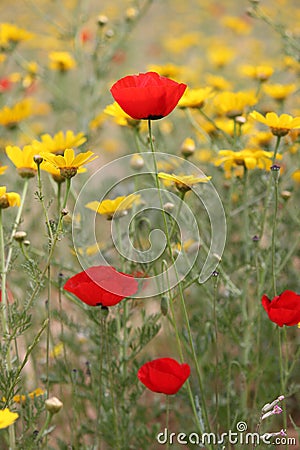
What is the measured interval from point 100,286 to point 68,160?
18 centimetres

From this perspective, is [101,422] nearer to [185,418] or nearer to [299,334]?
[185,418]

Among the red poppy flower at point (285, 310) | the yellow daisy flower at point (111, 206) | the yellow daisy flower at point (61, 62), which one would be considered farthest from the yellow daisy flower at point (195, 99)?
the yellow daisy flower at point (61, 62)

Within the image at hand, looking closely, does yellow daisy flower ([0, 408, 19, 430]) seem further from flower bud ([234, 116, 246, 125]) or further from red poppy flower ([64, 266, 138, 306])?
flower bud ([234, 116, 246, 125])

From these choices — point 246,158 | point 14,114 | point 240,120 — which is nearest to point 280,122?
point 246,158

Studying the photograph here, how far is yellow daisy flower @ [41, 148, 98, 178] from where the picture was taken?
90cm

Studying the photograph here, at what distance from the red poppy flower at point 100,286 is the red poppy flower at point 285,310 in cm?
21

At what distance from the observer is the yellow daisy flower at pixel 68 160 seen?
2.97 ft

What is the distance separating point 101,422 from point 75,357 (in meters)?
0.48

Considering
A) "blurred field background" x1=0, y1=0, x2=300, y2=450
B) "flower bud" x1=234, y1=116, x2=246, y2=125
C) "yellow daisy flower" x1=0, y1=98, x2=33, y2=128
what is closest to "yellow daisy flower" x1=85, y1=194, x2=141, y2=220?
"blurred field background" x1=0, y1=0, x2=300, y2=450

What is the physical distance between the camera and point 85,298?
92 centimetres

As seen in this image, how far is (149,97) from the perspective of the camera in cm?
87

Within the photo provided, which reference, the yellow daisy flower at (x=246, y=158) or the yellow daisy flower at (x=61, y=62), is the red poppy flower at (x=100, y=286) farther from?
the yellow daisy flower at (x=61, y=62)

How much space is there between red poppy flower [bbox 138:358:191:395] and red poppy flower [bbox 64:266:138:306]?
11 cm

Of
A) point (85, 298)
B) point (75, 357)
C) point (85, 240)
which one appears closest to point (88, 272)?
point (85, 298)
